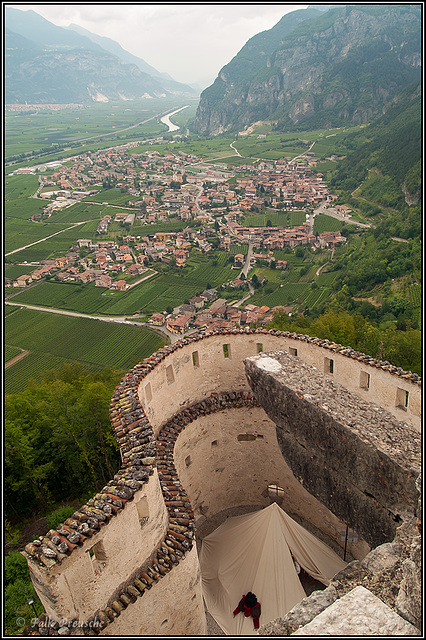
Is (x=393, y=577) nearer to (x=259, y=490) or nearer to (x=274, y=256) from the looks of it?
(x=259, y=490)

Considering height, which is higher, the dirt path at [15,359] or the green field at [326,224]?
the green field at [326,224]

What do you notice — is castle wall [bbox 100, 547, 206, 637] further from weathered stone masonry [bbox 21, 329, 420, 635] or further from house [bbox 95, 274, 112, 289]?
house [bbox 95, 274, 112, 289]

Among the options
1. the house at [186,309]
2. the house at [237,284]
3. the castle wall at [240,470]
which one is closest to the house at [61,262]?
the house at [186,309]

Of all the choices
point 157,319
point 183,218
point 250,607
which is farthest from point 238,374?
point 183,218

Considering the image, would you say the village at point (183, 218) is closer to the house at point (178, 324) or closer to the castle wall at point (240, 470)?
the house at point (178, 324)

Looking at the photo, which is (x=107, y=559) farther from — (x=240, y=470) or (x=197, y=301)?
(x=197, y=301)

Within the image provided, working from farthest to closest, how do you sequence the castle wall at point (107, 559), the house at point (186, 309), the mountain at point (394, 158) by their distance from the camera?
the mountain at point (394, 158)
the house at point (186, 309)
the castle wall at point (107, 559)
